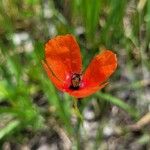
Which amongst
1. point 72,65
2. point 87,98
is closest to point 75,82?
point 72,65

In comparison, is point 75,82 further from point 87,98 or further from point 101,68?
point 87,98

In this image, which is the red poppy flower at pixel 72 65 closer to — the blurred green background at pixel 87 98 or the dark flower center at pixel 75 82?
the dark flower center at pixel 75 82

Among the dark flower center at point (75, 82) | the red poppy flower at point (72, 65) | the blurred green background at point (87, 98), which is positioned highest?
the red poppy flower at point (72, 65)

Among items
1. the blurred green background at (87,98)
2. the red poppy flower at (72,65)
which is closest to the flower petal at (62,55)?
the red poppy flower at (72,65)

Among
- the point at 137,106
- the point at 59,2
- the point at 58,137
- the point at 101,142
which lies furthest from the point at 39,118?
the point at 59,2

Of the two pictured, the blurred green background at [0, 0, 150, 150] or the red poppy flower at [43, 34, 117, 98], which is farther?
the blurred green background at [0, 0, 150, 150]

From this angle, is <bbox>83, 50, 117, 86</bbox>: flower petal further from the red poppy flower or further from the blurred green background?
the blurred green background

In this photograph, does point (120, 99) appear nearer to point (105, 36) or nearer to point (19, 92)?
point (105, 36)

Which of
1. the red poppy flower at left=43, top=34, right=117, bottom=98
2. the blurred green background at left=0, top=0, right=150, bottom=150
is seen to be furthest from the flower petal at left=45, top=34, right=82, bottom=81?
the blurred green background at left=0, top=0, right=150, bottom=150
